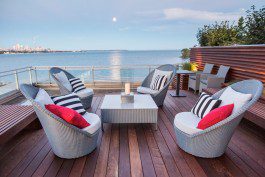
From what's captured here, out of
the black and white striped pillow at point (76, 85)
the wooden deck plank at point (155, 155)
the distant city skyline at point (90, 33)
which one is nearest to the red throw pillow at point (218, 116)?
the wooden deck plank at point (155, 155)

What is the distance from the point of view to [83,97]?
4004 mm

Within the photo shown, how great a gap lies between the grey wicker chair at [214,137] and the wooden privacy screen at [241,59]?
253 centimetres

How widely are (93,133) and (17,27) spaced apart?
91.3 ft

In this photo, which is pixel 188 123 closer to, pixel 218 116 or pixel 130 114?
pixel 218 116

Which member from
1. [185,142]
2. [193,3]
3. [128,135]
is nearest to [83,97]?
[128,135]

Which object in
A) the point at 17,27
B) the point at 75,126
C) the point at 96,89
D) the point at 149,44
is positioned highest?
the point at 17,27

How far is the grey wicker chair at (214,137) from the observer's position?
2.00m

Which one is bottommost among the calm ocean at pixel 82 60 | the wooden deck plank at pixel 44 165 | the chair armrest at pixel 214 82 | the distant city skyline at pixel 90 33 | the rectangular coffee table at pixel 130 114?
the calm ocean at pixel 82 60

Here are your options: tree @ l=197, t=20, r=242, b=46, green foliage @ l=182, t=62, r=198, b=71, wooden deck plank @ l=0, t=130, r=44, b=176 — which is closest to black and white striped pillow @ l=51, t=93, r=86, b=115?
wooden deck plank @ l=0, t=130, r=44, b=176

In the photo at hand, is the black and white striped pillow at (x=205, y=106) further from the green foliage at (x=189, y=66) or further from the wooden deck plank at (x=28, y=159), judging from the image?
the green foliage at (x=189, y=66)

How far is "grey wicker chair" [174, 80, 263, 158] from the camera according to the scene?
200cm

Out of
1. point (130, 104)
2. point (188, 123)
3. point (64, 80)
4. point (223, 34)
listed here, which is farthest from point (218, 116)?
point (223, 34)

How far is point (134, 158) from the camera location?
222 centimetres

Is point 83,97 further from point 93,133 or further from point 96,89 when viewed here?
point 96,89
